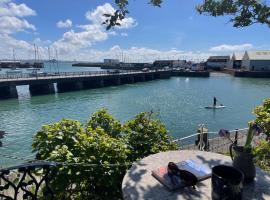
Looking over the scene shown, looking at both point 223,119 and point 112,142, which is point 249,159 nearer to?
point 112,142

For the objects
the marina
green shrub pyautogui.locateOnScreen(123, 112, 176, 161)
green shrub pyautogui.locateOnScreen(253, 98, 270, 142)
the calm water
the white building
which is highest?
the white building

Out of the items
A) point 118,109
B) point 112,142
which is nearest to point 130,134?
point 112,142

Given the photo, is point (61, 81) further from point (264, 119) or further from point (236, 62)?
point (236, 62)

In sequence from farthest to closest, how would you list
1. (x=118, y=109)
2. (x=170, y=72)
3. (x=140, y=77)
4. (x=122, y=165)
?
(x=170, y=72) < (x=140, y=77) < (x=118, y=109) < (x=122, y=165)

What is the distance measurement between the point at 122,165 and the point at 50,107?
39.5 m

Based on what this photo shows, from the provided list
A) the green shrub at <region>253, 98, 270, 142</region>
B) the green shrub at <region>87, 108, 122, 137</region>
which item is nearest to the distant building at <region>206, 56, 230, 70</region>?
the green shrub at <region>253, 98, 270, 142</region>

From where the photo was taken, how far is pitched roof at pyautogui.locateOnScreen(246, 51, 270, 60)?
10264cm

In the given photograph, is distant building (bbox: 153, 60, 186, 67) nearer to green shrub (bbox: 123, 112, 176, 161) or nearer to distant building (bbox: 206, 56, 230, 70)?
distant building (bbox: 206, 56, 230, 70)

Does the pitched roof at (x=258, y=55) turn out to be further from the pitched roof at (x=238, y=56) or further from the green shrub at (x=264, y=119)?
the green shrub at (x=264, y=119)

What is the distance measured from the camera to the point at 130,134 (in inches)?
227

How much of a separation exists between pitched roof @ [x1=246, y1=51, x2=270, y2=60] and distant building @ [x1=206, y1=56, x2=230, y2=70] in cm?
1378

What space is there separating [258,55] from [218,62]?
22.2m

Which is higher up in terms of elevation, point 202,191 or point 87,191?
point 202,191

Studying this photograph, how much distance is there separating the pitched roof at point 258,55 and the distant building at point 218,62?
13.8 metres
